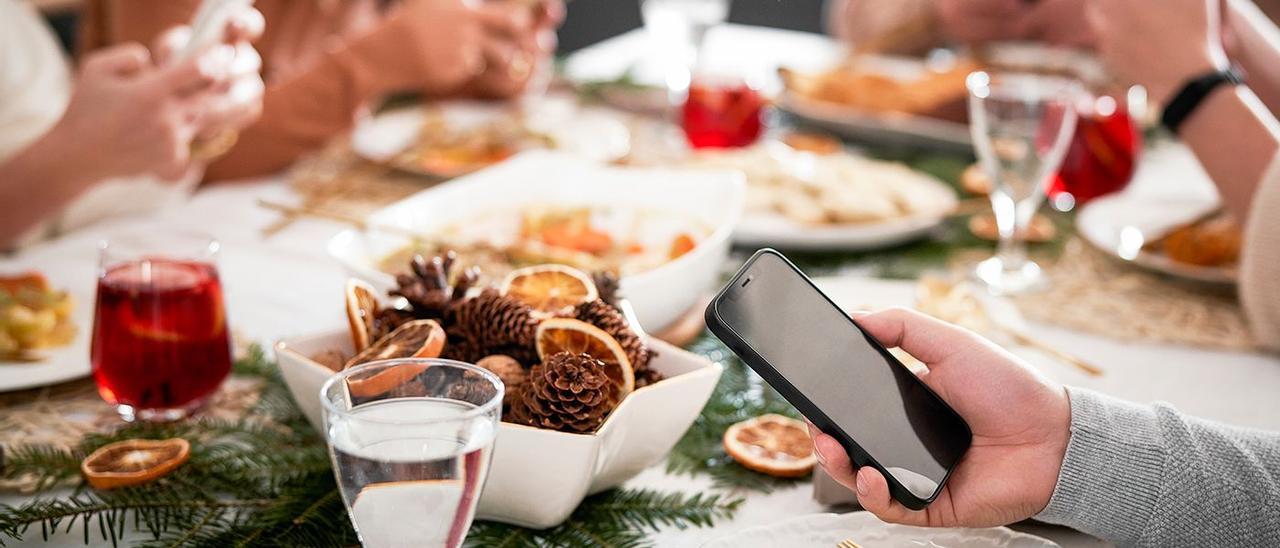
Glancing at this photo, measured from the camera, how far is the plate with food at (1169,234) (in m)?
1.50

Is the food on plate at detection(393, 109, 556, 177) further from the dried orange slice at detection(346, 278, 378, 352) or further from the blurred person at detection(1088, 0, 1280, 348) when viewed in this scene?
the blurred person at detection(1088, 0, 1280, 348)

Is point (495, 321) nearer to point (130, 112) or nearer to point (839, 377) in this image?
point (839, 377)

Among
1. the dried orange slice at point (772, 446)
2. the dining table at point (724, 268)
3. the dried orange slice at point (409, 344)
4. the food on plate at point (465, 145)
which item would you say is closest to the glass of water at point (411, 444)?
the dried orange slice at point (409, 344)

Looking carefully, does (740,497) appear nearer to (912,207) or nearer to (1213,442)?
(1213,442)

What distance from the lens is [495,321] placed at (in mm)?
941

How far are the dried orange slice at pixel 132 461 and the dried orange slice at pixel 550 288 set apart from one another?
12.2 inches

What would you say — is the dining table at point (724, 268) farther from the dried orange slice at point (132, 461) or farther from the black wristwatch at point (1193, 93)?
the black wristwatch at point (1193, 93)

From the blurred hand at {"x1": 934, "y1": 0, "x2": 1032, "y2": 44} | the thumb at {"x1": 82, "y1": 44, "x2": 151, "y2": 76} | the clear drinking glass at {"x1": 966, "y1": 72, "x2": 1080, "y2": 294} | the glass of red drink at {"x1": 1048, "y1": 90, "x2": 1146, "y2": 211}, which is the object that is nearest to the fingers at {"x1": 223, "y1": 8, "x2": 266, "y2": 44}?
the thumb at {"x1": 82, "y1": 44, "x2": 151, "y2": 76}

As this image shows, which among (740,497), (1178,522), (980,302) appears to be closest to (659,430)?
(740,497)

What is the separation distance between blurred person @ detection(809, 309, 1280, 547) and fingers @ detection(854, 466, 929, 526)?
0.02m

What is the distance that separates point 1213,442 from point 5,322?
108cm

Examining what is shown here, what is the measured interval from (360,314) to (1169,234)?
1.12m

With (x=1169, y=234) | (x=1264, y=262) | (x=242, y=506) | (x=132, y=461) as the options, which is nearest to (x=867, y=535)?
(x=242, y=506)

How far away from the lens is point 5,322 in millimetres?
1119
